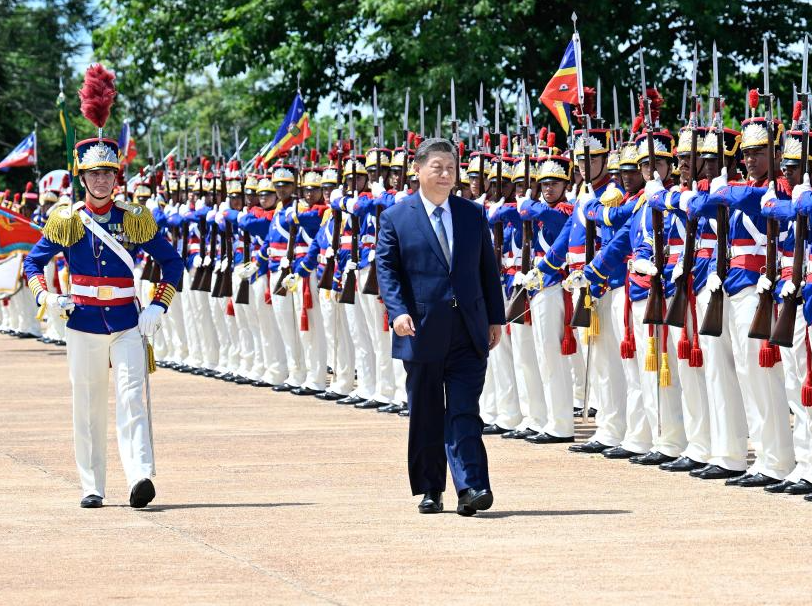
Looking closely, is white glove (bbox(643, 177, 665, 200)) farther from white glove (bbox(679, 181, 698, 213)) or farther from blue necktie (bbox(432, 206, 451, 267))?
blue necktie (bbox(432, 206, 451, 267))

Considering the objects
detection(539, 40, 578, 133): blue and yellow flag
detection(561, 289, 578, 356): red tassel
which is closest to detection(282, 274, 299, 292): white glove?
detection(539, 40, 578, 133): blue and yellow flag

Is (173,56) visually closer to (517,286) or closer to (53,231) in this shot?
(517,286)

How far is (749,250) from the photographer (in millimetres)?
10422

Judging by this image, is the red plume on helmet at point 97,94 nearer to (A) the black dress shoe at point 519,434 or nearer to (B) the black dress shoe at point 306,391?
(A) the black dress shoe at point 519,434

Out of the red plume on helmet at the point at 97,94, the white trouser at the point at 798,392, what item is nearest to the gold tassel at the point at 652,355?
the white trouser at the point at 798,392

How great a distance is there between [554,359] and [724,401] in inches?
91.4

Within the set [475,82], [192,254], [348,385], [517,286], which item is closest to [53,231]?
[517,286]

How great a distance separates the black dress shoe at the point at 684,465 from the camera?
1121cm

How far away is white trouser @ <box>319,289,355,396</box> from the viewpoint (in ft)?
55.2

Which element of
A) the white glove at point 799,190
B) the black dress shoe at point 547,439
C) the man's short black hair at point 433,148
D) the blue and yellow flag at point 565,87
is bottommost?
the black dress shoe at point 547,439

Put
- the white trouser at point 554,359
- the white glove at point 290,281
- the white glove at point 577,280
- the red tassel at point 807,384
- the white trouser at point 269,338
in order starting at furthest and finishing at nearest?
the white trouser at point 269,338, the white glove at point 290,281, the white trouser at point 554,359, the white glove at point 577,280, the red tassel at point 807,384

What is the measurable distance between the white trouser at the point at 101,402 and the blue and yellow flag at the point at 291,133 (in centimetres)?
905

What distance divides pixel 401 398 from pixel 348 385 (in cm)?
143

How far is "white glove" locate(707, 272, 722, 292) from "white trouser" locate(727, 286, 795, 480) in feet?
0.35
